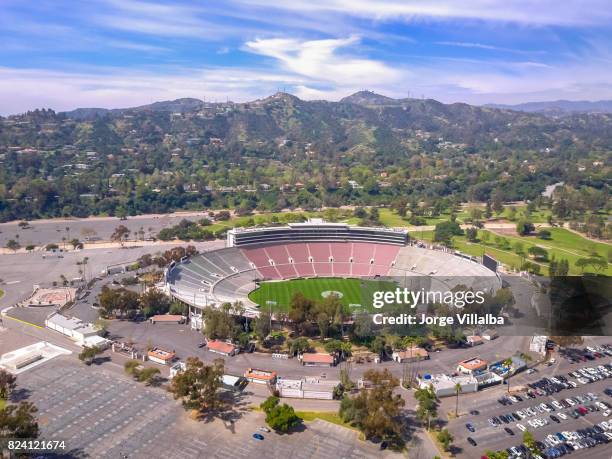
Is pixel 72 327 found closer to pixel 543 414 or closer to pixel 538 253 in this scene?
pixel 543 414

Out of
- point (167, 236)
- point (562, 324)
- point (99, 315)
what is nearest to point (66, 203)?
point (167, 236)

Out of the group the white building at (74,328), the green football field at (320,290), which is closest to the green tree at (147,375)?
the white building at (74,328)

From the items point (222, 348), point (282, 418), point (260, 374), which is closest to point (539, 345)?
point (260, 374)

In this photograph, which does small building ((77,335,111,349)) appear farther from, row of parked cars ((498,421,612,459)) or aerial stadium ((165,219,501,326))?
row of parked cars ((498,421,612,459))

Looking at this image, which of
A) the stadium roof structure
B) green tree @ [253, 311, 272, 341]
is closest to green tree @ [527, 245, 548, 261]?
the stadium roof structure

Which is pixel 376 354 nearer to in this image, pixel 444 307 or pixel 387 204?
pixel 444 307

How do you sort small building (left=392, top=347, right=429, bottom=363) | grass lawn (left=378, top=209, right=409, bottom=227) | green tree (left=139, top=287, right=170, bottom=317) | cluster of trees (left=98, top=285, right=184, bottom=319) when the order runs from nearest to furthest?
small building (left=392, top=347, right=429, bottom=363)
cluster of trees (left=98, top=285, right=184, bottom=319)
green tree (left=139, top=287, right=170, bottom=317)
grass lawn (left=378, top=209, right=409, bottom=227)

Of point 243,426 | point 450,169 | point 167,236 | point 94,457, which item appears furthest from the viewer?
point 450,169
